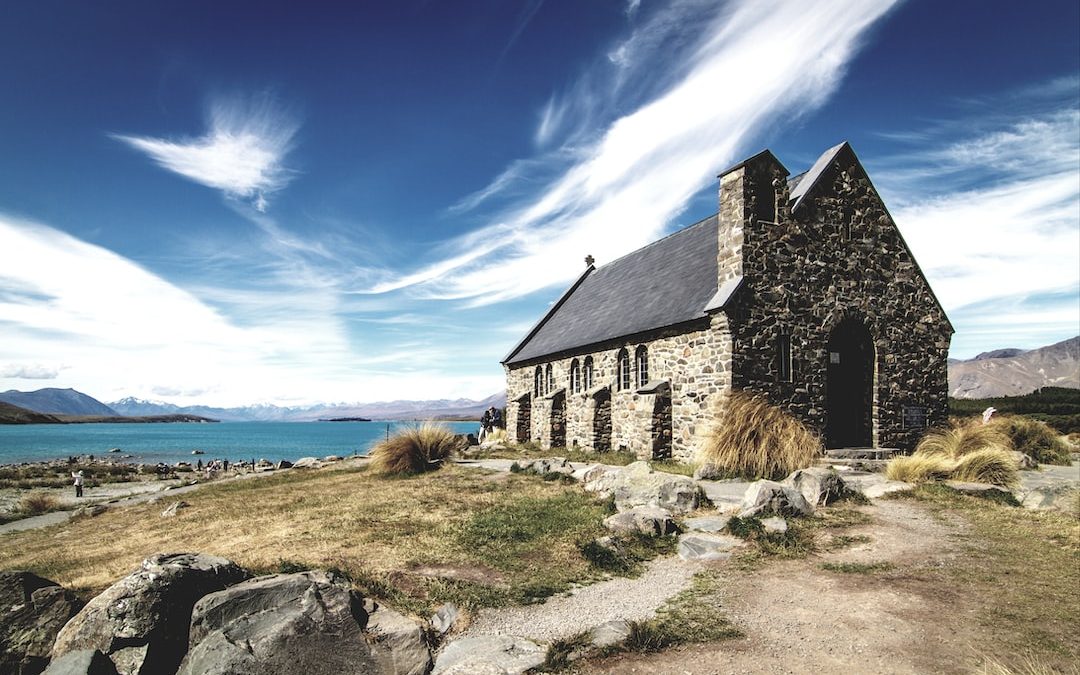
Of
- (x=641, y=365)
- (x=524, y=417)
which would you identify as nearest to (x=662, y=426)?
(x=641, y=365)

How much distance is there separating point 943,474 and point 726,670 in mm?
10670

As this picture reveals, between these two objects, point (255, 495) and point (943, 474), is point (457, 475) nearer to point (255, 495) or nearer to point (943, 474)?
point (255, 495)

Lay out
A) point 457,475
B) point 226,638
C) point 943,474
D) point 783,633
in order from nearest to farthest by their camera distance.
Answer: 1. point 226,638
2. point 783,633
3. point 943,474
4. point 457,475

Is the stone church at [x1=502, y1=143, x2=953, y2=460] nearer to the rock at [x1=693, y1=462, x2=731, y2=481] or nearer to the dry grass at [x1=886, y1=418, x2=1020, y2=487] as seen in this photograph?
the rock at [x1=693, y1=462, x2=731, y2=481]

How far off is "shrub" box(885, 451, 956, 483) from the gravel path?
7850mm

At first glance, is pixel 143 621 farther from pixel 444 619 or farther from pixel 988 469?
pixel 988 469

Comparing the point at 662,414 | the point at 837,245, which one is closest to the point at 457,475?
the point at 662,414

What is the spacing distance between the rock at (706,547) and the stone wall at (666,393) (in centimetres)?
878

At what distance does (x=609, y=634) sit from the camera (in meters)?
5.69

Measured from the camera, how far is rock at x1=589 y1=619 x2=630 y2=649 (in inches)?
218

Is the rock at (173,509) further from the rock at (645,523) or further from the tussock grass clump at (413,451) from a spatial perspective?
the rock at (645,523)

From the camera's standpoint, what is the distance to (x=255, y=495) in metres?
17.1

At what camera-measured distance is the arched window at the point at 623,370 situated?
22844 mm

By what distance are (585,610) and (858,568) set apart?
370 cm
